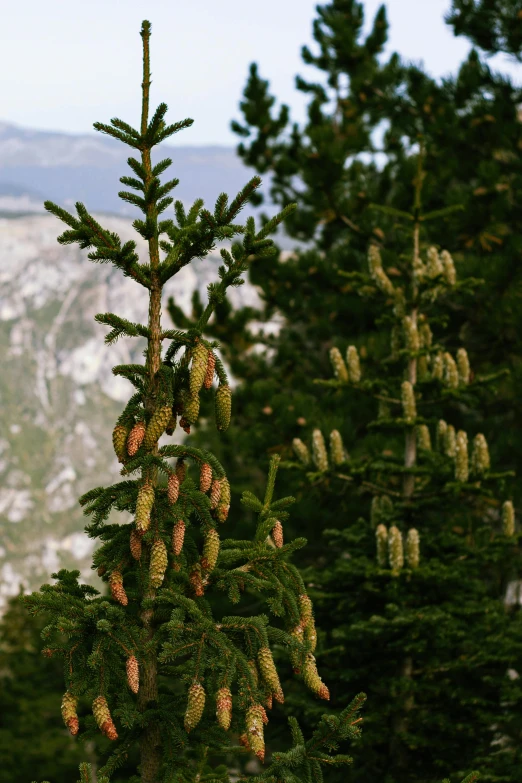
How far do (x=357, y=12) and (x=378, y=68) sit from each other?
5.31 ft

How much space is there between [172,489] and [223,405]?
0.49 meters

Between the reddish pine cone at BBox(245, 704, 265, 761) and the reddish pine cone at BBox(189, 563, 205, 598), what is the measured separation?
0.72 metres

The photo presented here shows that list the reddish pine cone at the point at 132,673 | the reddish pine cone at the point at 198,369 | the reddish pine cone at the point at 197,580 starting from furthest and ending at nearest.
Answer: the reddish pine cone at the point at 197,580 → the reddish pine cone at the point at 198,369 → the reddish pine cone at the point at 132,673

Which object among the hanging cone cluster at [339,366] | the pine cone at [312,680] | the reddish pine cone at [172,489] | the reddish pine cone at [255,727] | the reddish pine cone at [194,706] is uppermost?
the hanging cone cluster at [339,366]

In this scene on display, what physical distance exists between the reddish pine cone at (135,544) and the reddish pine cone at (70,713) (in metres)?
0.69

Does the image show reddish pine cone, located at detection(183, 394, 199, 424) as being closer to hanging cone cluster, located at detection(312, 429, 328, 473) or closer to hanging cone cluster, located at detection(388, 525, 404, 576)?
hanging cone cluster, located at detection(388, 525, 404, 576)

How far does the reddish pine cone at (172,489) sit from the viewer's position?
418 cm

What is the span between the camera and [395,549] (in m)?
7.88

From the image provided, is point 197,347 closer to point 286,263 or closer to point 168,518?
point 168,518

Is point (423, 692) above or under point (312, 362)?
under

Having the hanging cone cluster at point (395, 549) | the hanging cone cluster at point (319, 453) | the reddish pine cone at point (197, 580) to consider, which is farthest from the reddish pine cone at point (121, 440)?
the hanging cone cluster at point (319, 453)

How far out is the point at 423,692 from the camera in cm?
861

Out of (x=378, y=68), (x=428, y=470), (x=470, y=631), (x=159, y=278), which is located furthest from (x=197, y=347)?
(x=378, y=68)

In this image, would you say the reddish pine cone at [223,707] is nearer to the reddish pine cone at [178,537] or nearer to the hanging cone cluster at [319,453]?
the reddish pine cone at [178,537]
